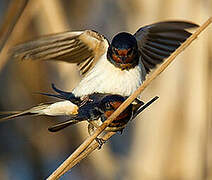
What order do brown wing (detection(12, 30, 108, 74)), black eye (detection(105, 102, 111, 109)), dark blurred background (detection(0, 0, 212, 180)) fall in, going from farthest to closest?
dark blurred background (detection(0, 0, 212, 180)) → brown wing (detection(12, 30, 108, 74)) → black eye (detection(105, 102, 111, 109))

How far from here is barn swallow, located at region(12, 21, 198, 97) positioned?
4.12ft

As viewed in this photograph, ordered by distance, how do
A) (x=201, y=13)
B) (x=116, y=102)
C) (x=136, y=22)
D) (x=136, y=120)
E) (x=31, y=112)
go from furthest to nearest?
1. (x=136, y=120)
2. (x=136, y=22)
3. (x=201, y=13)
4. (x=31, y=112)
5. (x=116, y=102)

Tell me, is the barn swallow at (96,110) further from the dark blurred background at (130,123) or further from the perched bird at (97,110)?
the dark blurred background at (130,123)

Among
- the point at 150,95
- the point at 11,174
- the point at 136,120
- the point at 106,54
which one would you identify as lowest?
the point at 11,174

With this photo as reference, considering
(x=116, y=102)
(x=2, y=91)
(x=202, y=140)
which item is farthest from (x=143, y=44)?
(x=2, y=91)

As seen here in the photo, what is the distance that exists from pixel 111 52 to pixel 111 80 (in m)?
0.07

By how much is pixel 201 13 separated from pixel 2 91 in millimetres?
818

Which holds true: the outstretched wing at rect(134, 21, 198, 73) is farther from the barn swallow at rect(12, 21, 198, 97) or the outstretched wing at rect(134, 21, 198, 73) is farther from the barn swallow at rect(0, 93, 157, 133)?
the barn swallow at rect(0, 93, 157, 133)

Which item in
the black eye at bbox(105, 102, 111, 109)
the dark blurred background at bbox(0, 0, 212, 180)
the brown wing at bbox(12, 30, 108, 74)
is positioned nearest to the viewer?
the black eye at bbox(105, 102, 111, 109)

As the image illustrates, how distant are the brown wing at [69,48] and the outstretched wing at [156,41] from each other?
0.10m

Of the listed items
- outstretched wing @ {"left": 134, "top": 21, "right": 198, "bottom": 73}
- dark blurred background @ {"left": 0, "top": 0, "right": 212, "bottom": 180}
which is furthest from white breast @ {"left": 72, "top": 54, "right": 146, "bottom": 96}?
dark blurred background @ {"left": 0, "top": 0, "right": 212, "bottom": 180}

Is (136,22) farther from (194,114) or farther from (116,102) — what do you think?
(116,102)

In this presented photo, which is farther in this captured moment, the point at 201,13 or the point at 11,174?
the point at 11,174

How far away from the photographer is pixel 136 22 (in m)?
1.90
